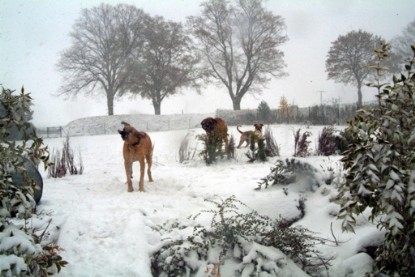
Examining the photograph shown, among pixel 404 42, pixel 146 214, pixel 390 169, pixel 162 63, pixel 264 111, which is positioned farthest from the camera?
pixel 162 63

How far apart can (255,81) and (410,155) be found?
2432 cm

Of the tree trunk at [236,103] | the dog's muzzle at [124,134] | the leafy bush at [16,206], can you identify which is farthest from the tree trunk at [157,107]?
the leafy bush at [16,206]

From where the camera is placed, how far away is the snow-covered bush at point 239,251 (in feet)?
9.56

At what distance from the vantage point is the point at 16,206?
2.09 m

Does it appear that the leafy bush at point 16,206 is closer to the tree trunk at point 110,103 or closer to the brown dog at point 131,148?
the brown dog at point 131,148

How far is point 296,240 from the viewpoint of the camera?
3.04 meters

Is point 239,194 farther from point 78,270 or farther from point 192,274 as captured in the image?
point 78,270

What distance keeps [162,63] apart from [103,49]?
4.73m

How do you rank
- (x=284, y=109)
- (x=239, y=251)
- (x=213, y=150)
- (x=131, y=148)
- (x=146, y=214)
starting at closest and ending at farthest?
(x=239, y=251) < (x=146, y=214) < (x=131, y=148) < (x=213, y=150) < (x=284, y=109)

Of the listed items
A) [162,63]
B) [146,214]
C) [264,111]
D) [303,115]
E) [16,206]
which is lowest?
[146,214]

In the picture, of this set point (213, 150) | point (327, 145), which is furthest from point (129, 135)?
point (327, 145)

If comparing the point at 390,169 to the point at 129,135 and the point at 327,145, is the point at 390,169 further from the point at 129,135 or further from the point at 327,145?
the point at 327,145

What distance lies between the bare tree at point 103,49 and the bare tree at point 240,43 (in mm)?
4565

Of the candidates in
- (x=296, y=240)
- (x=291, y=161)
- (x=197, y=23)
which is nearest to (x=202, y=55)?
(x=197, y=23)
